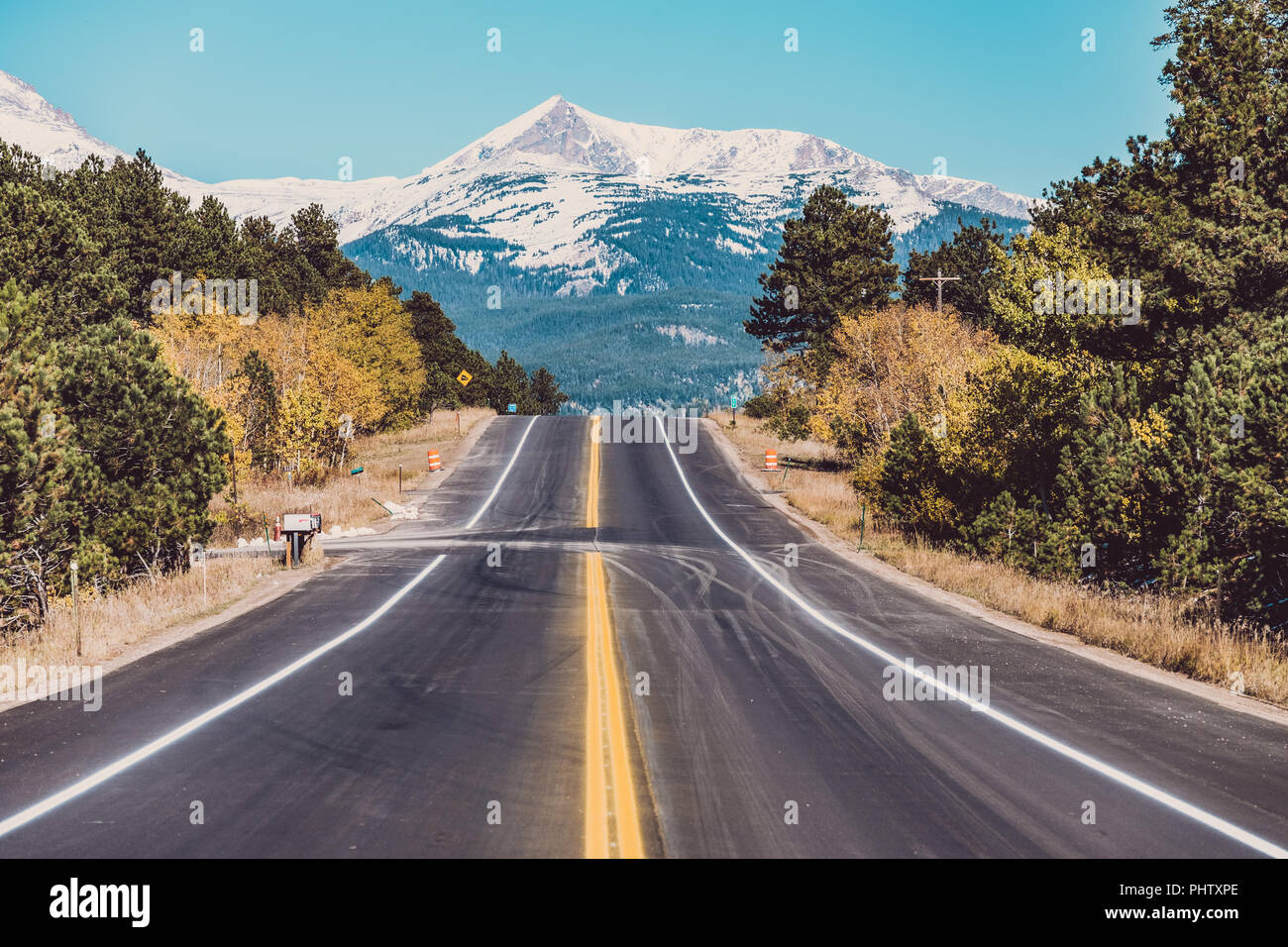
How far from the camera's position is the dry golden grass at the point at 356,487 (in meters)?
34.9

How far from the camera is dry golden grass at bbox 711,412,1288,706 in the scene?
40.6 feet

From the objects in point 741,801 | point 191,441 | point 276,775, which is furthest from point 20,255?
point 741,801

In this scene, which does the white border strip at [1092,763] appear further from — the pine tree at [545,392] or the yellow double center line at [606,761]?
the pine tree at [545,392]

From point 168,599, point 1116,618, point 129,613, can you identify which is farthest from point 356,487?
point 1116,618

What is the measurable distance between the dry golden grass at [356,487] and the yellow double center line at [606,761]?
20273 mm

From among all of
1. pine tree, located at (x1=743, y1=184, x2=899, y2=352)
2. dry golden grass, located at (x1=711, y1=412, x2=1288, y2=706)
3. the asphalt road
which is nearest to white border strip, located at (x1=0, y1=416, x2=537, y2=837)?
the asphalt road

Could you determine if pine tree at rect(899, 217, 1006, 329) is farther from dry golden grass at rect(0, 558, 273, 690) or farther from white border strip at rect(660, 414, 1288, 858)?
white border strip at rect(660, 414, 1288, 858)

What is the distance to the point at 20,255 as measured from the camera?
3400 cm

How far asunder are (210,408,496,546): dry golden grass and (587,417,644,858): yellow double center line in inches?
798

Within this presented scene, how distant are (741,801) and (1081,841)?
231 centimetres

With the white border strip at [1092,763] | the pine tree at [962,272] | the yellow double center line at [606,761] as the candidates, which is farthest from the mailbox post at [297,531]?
the pine tree at [962,272]

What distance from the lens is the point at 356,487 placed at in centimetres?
4347

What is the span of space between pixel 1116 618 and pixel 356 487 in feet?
112

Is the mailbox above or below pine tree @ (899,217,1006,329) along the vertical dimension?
below
